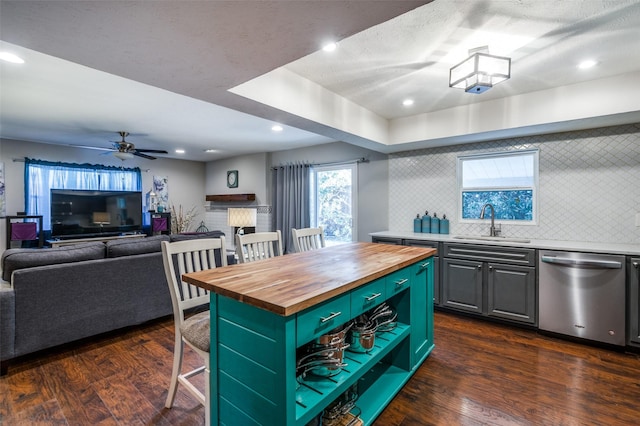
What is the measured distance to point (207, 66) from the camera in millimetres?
1755

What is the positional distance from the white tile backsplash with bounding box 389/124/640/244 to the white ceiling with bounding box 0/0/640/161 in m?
0.29

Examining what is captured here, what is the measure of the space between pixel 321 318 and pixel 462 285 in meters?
2.65

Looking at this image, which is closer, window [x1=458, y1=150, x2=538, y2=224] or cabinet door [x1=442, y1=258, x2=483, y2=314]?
cabinet door [x1=442, y1=258, x2=483, y2=314]

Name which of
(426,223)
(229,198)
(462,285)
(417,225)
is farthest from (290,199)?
(462,285)

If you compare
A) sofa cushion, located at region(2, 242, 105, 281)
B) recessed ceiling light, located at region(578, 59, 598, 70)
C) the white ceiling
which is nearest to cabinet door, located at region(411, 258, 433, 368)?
the white ceiling

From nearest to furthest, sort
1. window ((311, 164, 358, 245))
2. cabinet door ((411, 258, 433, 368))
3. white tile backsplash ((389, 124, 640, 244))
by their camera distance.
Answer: cabinet door ((411, 258, 433, 368)) → white tile backsplash ((389, 124, 640, 244)) → window ((311, 164, 358, 245))

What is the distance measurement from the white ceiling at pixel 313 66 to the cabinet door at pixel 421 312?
162cm

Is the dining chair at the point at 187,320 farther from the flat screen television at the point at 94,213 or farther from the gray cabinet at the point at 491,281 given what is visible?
the flat screen television at the point at 94,213

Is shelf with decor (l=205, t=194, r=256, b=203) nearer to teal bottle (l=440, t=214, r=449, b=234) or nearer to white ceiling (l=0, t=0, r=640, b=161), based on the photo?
white ceiling (l=0, t=0, r=640, b=161)

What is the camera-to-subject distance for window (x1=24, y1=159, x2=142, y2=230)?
5352mm

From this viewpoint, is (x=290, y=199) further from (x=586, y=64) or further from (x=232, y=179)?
(x=586, y=64)

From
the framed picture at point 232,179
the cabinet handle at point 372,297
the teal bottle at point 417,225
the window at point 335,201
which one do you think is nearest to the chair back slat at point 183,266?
the cabinet handle at point 372,297

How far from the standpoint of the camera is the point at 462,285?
11.1ft

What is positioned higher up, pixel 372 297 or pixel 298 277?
pixel 298 277
